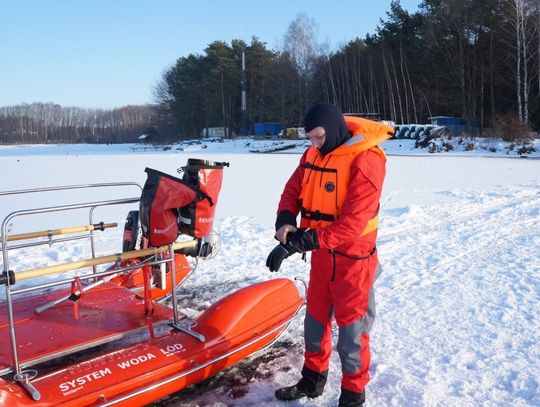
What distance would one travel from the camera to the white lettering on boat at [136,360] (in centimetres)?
295

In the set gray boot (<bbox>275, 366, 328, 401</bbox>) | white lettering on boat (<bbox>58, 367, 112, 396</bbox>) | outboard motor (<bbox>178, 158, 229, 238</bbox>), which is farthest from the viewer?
outboard motor (<bbox>178, 158, 229, 238</bbox>)

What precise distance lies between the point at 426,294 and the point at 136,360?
2865 millimetres

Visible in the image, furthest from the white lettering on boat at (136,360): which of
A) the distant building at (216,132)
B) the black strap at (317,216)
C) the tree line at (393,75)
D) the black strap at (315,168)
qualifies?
the distant building at (216,132)

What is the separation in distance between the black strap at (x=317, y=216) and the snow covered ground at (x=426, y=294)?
3.59 feet

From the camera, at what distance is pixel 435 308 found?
4465 mm

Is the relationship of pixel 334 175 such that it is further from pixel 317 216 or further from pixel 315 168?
pixel 317 216

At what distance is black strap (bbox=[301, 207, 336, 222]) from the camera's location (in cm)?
293

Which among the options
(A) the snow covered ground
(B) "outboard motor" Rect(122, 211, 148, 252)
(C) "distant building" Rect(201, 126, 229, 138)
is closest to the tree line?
(C) "distant building" Rect(201, 126, 229, 138)

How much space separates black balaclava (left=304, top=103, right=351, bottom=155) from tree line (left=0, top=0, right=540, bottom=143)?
26.8 meters

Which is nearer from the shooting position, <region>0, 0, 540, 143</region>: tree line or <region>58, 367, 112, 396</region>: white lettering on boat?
<region>58, 367, 112, 396</region>: white lettering on boat

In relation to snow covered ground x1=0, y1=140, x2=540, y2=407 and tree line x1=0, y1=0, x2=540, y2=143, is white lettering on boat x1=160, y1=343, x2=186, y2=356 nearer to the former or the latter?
snow covered ground x1=0, y1=140, x2=540, y2=407

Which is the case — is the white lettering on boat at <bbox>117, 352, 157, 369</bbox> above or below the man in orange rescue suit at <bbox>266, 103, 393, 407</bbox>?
below

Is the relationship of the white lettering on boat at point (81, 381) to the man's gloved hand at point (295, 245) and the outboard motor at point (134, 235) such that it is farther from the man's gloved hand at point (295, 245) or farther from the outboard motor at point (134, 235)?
the outboard motor at point (134, 235)

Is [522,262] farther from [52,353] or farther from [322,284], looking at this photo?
[52,353]
